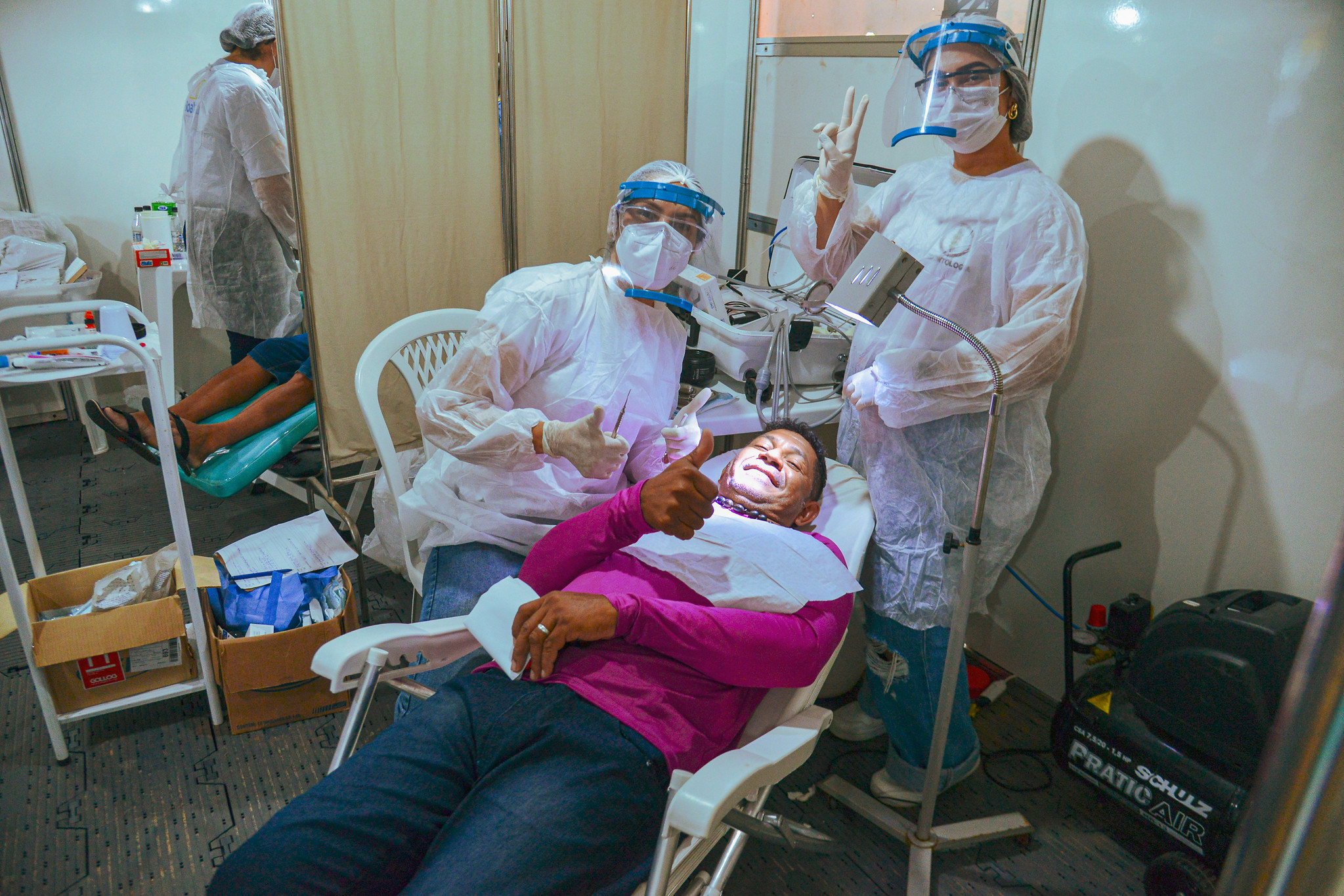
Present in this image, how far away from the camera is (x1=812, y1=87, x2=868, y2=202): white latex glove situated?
6.25ft

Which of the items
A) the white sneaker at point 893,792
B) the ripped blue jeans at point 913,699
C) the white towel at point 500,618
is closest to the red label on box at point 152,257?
the white towel at point 500,618

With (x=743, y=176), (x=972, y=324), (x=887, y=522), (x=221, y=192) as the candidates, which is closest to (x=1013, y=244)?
(x=972, y=324)

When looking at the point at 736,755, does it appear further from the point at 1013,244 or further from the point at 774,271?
the point at 774,271

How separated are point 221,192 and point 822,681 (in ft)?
7.56

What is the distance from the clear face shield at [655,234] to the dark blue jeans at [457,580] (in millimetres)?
656

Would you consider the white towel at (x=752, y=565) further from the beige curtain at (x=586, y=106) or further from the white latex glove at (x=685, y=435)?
the beige curtain at (x=586, y=106)

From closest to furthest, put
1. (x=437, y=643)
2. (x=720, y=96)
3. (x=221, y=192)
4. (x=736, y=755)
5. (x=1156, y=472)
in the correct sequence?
(x=736, y=755), (x=437, y=643), (x=1156, y=472), (x=221, y=192), (x=720, y=96)

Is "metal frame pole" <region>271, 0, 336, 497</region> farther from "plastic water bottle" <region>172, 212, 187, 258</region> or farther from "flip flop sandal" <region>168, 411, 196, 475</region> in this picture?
"plastic water bottle" <region>172, 212, 187, 258</region>

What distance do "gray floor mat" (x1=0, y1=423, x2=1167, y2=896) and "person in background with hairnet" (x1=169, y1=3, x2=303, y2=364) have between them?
1.20 metres

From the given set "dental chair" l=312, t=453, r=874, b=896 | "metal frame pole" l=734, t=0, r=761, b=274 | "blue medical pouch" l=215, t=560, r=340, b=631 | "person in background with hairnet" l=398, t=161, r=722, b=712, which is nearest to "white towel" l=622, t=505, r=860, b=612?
"dental chair" l=312, t=453, r=874, b=896

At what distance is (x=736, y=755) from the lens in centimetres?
123

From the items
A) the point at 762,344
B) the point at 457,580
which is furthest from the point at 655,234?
the point at 457,580

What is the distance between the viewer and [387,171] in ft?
7.75

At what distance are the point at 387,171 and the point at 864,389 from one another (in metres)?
1.50
